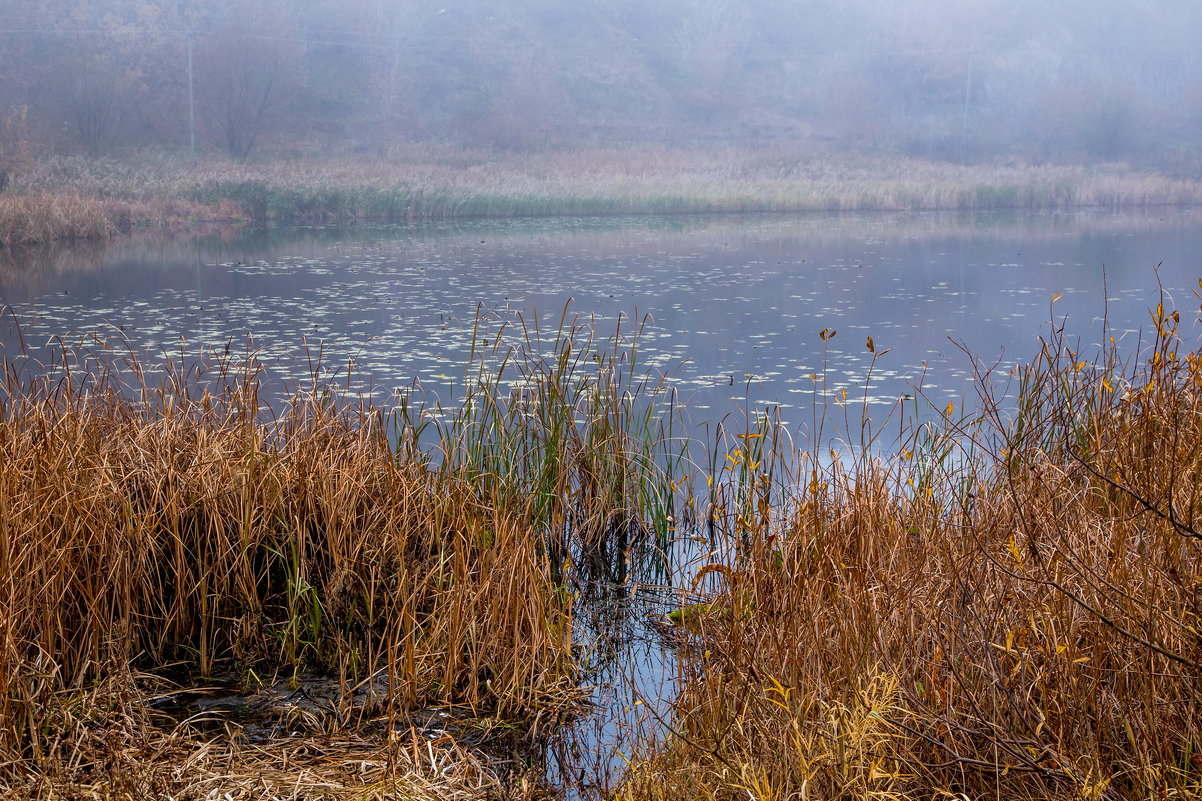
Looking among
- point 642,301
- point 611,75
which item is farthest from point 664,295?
point 611,75

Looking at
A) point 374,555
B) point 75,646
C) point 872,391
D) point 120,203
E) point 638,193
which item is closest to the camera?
point 75,646

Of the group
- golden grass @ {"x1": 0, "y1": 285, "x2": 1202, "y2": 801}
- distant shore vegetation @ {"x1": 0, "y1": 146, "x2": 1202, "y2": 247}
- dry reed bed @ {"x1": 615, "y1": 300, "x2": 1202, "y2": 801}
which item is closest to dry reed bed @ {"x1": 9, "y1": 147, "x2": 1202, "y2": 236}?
distant shore vegetation @ {"x1": 0, "y1": 146, "x2": 1202, "y2": 247}

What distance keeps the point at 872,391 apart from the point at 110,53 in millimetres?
41512

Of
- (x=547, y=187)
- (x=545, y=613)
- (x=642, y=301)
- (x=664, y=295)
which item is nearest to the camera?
(x=545, y=613)

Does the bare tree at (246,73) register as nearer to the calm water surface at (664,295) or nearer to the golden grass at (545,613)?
the calm water surface at (664,295)

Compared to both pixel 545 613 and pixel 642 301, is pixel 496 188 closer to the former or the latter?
pixel 642 301

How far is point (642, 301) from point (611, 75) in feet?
132

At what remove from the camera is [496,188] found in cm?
2725

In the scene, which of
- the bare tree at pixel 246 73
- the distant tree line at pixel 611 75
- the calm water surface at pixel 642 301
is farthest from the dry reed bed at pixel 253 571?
the bare tree at pixel 246 73

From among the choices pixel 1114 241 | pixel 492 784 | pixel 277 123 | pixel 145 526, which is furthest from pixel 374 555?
pixel 277 123

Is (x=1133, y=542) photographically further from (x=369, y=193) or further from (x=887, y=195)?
(x=887, y=195)

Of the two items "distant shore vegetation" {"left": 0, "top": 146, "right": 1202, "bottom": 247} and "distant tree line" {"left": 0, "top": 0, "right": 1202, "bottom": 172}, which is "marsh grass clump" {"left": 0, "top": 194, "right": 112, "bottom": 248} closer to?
"distant shore vegetation" {"left": 0, "top": 146, "right": 1202, "bottom": 247}

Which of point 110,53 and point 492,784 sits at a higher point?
point 110,53

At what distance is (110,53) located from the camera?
4131 cm
